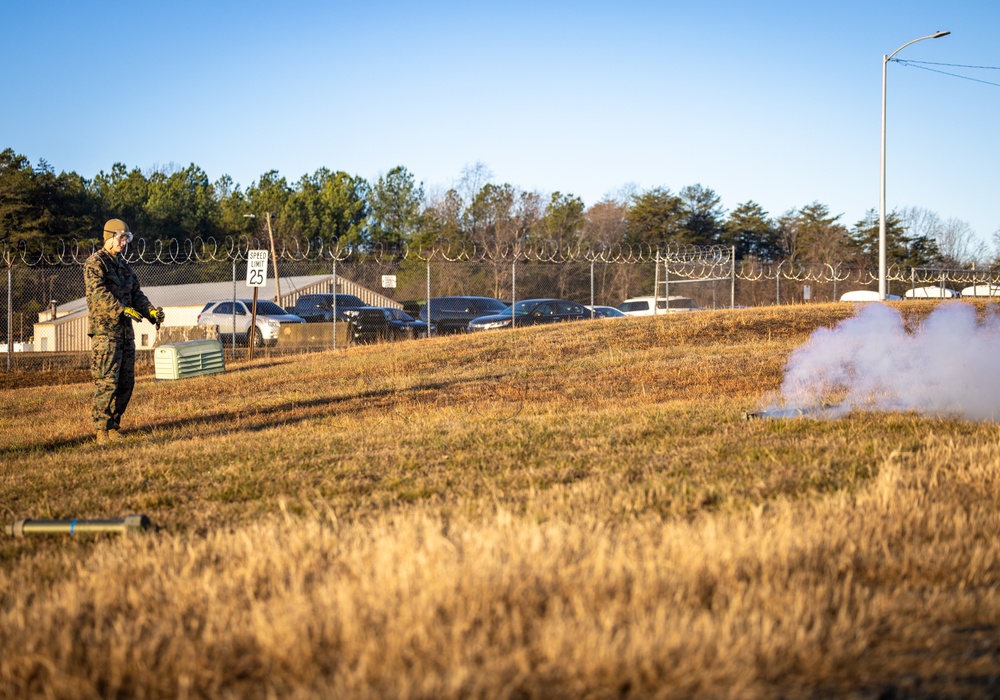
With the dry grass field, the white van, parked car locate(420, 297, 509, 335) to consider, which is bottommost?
the dry grass field

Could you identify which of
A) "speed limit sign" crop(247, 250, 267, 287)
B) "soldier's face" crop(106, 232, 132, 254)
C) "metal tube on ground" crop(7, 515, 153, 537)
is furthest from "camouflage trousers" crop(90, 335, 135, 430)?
"speed limit sign" crop(247, 250, 267, 287)

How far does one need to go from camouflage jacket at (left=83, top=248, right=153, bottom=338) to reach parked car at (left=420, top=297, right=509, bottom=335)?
2178cm

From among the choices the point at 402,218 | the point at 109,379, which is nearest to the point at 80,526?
the point at 109,379

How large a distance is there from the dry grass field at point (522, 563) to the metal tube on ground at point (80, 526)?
0.25ft

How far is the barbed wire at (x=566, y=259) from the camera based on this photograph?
25594mm

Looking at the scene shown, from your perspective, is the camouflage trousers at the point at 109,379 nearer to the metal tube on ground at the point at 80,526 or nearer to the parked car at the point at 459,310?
the metal tube on ground at the point at 80,526

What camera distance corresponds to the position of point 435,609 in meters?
3.13

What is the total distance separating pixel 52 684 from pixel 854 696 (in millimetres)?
2304

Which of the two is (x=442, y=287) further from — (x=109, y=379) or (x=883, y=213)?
(x=109, y=379)

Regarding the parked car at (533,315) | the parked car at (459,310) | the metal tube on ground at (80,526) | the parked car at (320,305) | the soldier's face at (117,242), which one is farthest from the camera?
the parked car at (320,305)

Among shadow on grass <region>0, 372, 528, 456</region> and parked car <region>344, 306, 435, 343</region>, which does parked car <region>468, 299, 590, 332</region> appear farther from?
shadow on grass <region>0, 372, 528, 456</region>

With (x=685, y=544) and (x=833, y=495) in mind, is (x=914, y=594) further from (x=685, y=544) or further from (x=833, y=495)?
(x=833, y=495)

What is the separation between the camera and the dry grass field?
2.75m

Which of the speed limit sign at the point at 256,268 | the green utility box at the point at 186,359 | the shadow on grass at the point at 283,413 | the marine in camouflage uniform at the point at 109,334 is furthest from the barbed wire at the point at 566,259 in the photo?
the marine in camouflage uniform at the point at 109,334
